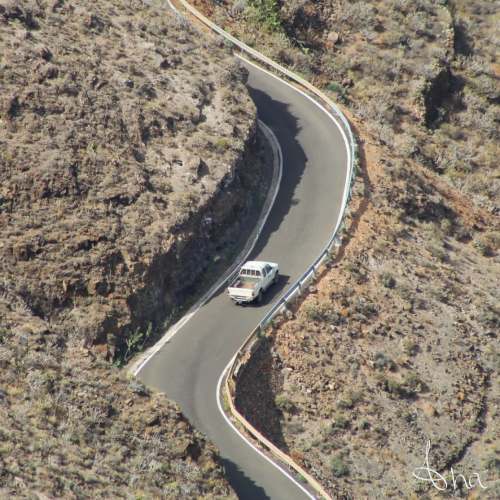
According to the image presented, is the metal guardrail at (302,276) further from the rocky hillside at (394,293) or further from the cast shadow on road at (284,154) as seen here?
the cast shadow on road at (284,154)

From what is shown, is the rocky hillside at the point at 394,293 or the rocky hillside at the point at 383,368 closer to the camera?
the rocky hillside at the point at 383,368

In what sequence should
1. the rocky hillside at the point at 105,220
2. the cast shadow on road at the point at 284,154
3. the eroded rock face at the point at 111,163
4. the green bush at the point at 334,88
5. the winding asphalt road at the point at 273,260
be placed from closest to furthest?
the rocky hillside at the point at 105,220
the winding asphalt road at the point at 273,260
the eroded rock face at the point at 111,163
the cast shadow on road at the point at 284,154
the green bush at the point at 334,88

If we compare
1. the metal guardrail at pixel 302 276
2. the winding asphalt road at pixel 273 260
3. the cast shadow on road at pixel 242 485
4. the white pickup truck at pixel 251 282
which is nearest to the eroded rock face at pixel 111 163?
the winding asphalt road at pixel 273 260

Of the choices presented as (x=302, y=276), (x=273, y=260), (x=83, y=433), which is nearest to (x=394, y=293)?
(x=302, y=276)

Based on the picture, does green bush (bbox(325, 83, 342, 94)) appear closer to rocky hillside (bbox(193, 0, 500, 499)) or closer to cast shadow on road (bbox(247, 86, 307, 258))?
rocky hillside (bbox(193, 0, 500, 499))

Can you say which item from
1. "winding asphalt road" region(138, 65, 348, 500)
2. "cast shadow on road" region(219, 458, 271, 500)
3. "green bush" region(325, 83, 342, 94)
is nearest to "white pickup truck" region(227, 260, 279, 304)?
"winding asphalt road" region(138, 65, 348, 500)

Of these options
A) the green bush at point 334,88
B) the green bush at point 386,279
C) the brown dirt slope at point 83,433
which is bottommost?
the brown dirt slope at point 83,433
